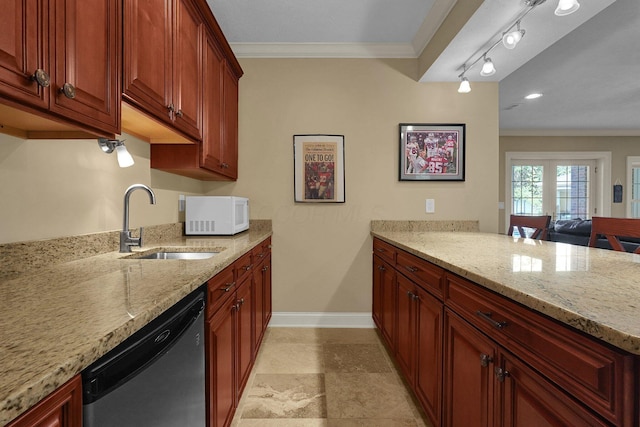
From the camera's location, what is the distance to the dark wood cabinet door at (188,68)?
1537 mm

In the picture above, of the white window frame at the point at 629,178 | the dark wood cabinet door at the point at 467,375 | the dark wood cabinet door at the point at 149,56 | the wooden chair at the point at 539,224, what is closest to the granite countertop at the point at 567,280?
the dark wood cabinet door at the point at 467,375

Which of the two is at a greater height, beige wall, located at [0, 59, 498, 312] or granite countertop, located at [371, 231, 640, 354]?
beige wall, located at [0, 59, 498, 312]

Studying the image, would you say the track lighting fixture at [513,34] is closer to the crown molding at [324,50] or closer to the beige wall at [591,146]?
the crown molding at [324,50]

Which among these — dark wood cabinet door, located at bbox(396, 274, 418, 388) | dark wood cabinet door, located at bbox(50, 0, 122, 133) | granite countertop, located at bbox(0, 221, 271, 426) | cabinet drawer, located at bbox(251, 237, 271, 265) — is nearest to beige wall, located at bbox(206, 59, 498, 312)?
cabinet drawer, located at bbox(251, 237, 271, 265)

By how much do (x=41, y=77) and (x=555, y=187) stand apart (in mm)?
7423

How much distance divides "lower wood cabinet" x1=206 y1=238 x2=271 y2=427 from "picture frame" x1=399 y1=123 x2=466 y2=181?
164 centimetres

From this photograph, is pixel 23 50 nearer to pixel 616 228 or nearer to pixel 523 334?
pixel 523 334

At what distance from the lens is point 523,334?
2.60 feet

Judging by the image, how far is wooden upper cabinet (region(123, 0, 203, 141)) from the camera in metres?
1.18

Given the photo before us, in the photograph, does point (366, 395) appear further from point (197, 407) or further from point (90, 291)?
point (90, 291)

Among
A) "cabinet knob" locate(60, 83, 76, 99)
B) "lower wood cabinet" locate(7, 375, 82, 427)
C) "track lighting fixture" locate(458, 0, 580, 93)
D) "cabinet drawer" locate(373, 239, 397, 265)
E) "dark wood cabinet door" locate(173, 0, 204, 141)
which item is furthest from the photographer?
"cabinet drawer" locate(373, 239, 397, 265)

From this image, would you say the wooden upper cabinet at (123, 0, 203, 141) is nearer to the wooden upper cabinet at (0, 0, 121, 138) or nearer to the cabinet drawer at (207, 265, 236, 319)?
the wooden upper cabinet at (0, 0, 121, 138)

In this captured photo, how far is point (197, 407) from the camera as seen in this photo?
1007mm

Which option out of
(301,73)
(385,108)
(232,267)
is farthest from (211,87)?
(385,108)
